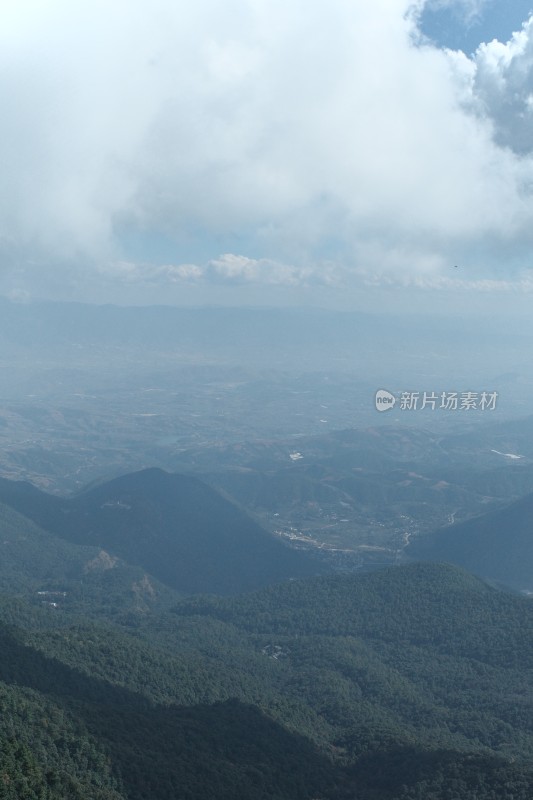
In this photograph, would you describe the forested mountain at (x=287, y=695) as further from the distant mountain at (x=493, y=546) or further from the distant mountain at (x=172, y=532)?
the distant mountain at (x=493, y=546)

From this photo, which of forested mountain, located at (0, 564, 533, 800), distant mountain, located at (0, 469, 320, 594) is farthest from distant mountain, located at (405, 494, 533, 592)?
forested mountain, located at (0, 564, 533, 800)

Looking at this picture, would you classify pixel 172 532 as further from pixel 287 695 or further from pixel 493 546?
pixel 287 695

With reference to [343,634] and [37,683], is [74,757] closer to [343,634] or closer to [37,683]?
[37,683]

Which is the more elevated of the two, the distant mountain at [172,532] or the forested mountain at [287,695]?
the forested mountain at [287,695]

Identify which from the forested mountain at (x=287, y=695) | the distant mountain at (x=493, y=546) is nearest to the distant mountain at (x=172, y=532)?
the forested mountain at (x=287, y=695)

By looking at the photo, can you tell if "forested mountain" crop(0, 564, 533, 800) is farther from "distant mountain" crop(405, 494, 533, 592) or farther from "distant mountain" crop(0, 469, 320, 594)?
"distant mountain" crop(405, 494, 533, 592)

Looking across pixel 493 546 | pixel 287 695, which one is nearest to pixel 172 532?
pixel 493 546
